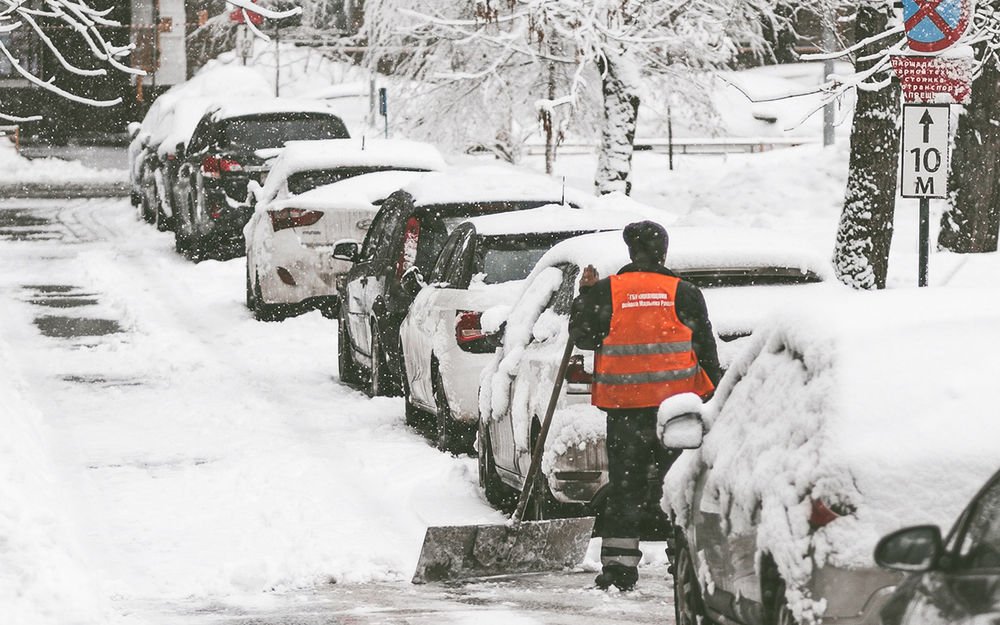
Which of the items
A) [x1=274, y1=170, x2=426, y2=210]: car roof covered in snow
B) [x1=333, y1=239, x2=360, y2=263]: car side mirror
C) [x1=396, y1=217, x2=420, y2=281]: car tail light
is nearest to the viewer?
[x1=396, y1=217, x2=420, y2=281]: car tail light

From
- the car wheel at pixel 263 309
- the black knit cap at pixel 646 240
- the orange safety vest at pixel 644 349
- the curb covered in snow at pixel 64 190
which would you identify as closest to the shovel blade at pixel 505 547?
the orange safety vest at pixel 644 349

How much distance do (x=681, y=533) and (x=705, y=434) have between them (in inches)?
14.6

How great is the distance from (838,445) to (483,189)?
848cm

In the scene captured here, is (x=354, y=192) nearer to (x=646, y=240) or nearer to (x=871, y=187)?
(x=871, y=187)

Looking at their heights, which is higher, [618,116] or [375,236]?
[618,116]

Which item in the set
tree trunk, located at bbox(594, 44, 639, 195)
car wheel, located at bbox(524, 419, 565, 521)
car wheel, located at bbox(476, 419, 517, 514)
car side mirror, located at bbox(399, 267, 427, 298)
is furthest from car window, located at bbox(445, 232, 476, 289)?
tree trunk, located at bbox(594, 44, 639, 195)

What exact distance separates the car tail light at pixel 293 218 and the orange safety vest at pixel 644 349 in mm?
10150

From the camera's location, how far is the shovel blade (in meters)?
8.65

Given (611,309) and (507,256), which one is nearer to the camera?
(611,309)

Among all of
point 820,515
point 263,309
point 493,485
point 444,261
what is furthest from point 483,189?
point 820,515

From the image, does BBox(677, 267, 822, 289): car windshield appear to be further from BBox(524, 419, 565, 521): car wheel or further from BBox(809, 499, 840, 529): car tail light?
BBox(809, 499, 840, 529): car tail light

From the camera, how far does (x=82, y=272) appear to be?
24750 mm

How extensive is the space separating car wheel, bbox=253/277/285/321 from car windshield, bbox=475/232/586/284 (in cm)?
711

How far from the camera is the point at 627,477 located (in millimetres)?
8438
